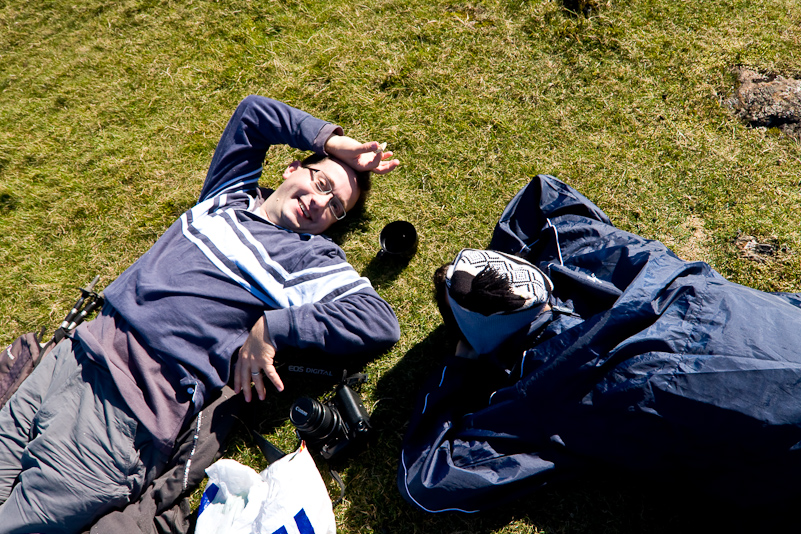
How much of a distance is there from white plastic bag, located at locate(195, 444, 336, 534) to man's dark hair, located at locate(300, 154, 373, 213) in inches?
84.6

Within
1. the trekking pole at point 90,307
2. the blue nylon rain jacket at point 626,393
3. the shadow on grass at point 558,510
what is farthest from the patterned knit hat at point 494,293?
the trekking pole at point 90,307

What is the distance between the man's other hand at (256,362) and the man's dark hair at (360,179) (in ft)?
4.58

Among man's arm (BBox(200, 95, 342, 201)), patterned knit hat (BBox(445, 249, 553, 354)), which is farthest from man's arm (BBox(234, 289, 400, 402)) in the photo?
man's arm (BBox(200, 95, 342, 201))

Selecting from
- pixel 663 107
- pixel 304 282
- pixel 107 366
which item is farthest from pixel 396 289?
pixel 663 107

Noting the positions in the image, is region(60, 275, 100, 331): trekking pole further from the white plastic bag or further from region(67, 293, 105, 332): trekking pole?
the white plastic bag

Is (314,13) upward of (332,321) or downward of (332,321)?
upward

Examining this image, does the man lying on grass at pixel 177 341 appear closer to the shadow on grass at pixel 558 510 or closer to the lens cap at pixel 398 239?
the lens cap at pixel 398 239

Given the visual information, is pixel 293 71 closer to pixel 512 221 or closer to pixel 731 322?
pixel 512 221

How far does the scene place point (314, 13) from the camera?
539cm

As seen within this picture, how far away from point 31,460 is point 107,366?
782 mm

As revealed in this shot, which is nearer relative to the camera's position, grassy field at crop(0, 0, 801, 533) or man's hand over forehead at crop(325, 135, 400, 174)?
man's hand over forehead at crop(325, 135, 400, 174)

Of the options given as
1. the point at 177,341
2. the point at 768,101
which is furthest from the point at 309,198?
the point at 768,101

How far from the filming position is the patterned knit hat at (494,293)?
8.63 feet

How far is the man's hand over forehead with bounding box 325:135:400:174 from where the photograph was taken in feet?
12.7
